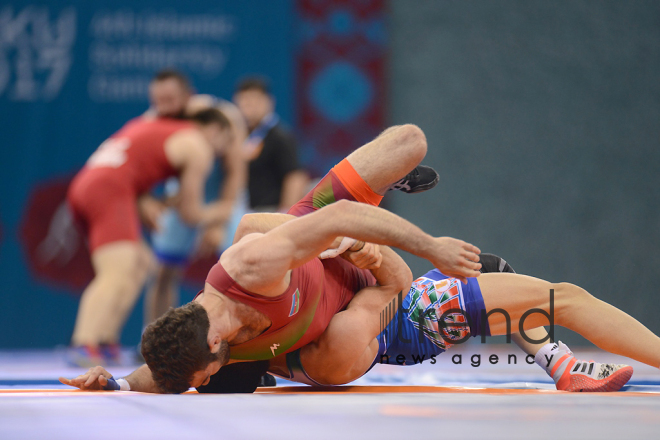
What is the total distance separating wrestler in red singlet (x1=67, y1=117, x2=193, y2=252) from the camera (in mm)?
3605

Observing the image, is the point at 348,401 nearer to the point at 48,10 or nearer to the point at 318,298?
the point at 318,298

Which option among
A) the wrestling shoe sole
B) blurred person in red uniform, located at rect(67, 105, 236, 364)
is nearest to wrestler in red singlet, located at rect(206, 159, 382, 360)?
the wrestling shoe sole

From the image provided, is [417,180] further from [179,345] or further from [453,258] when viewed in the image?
[179,345]

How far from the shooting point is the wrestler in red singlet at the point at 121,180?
3.61 metres

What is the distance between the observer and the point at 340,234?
1633 millimetres

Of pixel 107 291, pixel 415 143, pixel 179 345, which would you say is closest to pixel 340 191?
pixel 415 143

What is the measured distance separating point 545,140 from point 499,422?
4.75 metres

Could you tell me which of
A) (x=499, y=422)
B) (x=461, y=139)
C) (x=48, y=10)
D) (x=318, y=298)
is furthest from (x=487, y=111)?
(x=499, y=422)

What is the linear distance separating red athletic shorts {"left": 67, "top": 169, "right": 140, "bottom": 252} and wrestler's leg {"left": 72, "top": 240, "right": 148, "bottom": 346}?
0.19ft

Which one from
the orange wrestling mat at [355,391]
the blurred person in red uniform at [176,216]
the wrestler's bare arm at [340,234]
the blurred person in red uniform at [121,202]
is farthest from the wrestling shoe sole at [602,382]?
the blurred person in red uniform at [176,216]

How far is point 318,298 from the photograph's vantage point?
1842 mm

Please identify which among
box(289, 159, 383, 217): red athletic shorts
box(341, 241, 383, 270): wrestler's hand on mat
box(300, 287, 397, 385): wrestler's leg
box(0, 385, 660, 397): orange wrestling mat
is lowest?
box(0, 385, 660, 397): orange wrestling mat

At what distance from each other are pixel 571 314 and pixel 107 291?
232cm

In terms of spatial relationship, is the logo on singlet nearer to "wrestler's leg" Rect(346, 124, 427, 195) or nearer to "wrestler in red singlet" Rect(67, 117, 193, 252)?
"wrestler's leg" Rect(346, 124, 427, 195)
